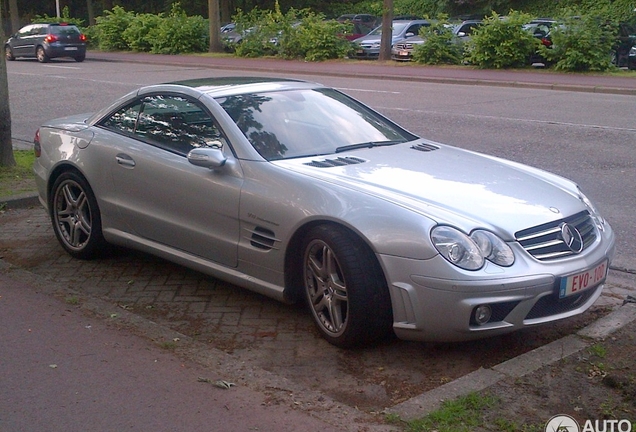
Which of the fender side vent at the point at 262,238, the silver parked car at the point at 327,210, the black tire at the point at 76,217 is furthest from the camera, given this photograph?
the black tire at the point at 76,217

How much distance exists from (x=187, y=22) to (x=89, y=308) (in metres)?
34.8

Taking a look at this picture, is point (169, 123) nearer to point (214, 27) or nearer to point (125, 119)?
point (125, 119)

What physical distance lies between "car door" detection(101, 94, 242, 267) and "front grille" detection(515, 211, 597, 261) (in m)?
1.80

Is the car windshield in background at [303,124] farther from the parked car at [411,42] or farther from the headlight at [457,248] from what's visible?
the parked car at [411,42]

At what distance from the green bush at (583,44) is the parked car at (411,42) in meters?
4.07

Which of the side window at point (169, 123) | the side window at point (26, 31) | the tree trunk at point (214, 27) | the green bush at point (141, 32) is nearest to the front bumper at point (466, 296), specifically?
the side window at point (169, 123)

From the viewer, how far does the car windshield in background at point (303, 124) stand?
5.55 metres

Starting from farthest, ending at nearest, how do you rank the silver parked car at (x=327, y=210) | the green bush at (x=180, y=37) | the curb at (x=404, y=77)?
the green bush at (x=180, y=37)
the curb at (x=404, y=77)
the silver parked car at (x=327, y=210)

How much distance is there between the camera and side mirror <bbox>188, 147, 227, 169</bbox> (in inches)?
208

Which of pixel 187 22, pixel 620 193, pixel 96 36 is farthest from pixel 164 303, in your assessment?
pixel 96 36

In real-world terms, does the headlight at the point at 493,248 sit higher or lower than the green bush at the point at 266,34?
higher

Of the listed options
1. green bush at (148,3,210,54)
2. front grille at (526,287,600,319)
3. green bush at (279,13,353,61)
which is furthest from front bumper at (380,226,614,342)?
green bush at (148,3,210,54)

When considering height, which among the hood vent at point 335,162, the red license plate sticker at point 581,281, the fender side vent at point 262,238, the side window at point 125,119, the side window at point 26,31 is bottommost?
the side window at point 26,31

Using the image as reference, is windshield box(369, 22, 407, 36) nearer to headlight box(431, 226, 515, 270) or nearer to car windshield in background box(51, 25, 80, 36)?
car windshield in background box(51, 25, 80, 36)
